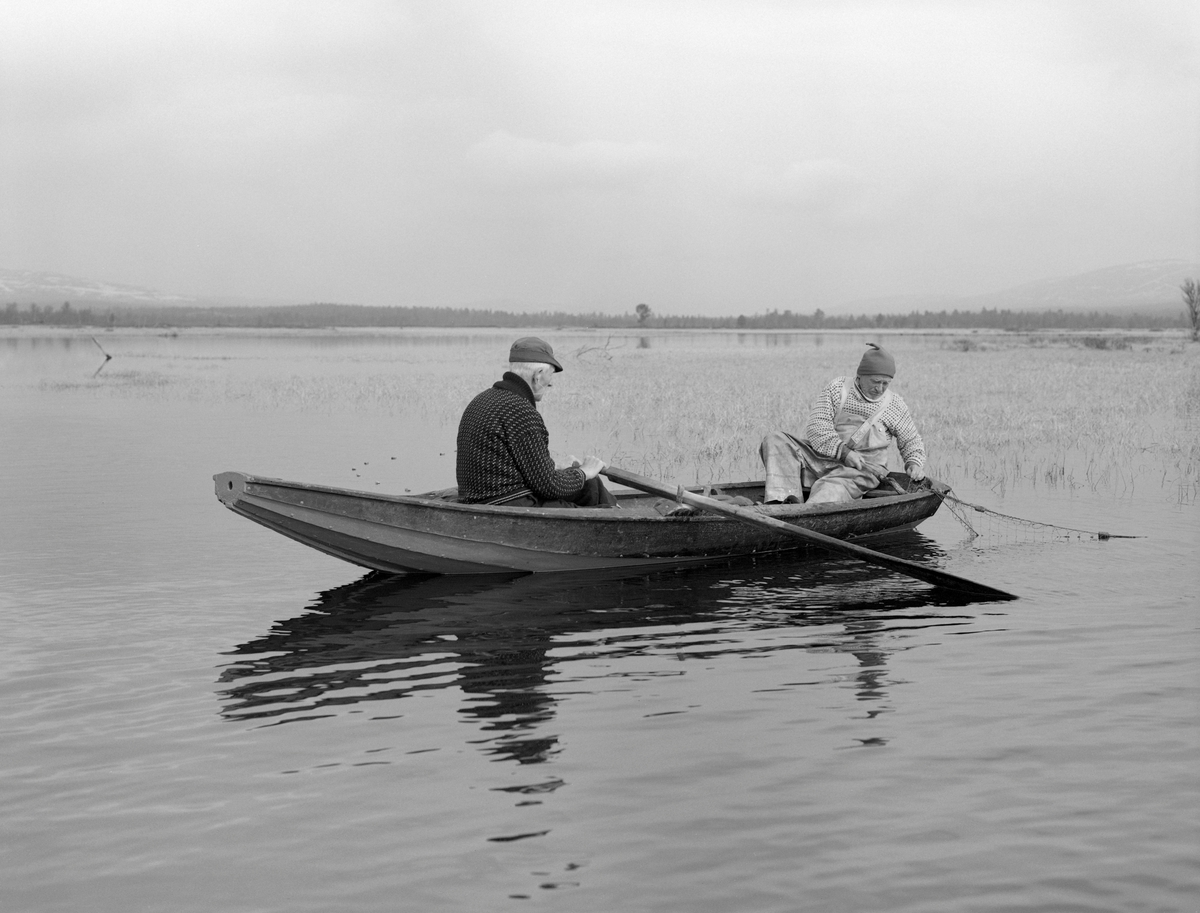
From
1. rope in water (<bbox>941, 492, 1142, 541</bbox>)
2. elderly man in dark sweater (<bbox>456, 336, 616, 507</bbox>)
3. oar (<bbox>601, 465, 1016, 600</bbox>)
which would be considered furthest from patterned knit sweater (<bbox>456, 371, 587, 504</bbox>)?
rope in water (<bbox>941, 492, 1142, 541</bbox>)

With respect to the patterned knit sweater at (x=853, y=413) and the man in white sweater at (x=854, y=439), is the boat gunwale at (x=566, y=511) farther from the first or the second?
the patterned knit sweater at (x=853, y=413)

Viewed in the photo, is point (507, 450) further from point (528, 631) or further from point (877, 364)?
point (877, 364)

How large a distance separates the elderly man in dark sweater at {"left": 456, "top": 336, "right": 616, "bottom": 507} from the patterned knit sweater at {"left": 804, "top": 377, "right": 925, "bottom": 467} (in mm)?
3133

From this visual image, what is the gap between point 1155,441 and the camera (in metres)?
19.0

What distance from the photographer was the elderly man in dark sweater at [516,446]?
31.2ft

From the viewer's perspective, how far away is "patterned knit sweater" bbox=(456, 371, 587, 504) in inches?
374

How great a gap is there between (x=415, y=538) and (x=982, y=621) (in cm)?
456

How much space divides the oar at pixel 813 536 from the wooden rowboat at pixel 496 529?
27cm

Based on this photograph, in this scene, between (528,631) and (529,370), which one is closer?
(528,631)

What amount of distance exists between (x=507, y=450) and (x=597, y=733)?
150 inches

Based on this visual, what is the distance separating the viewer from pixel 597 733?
6363 millimetres

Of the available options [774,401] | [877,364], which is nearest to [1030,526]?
[877,364]

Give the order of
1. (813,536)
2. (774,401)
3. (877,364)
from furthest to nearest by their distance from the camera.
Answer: (774,401), (877,364), (813,536)

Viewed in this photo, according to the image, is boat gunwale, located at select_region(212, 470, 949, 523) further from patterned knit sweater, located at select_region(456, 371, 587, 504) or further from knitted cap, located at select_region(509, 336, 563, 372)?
knitted cap, located at select_region(509, 336, 563, 372)
